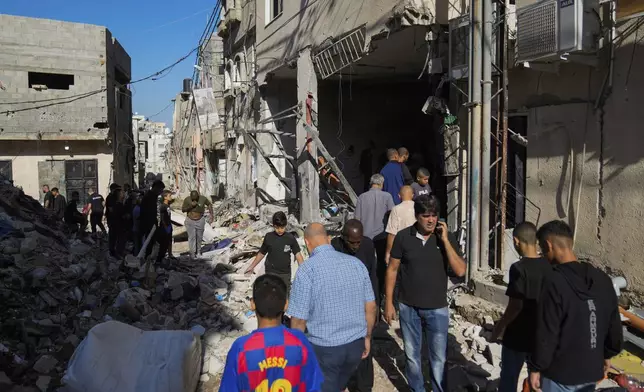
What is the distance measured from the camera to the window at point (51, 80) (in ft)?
70.4

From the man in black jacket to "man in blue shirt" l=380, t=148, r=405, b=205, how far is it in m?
4.52

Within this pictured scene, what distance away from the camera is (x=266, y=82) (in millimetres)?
14297

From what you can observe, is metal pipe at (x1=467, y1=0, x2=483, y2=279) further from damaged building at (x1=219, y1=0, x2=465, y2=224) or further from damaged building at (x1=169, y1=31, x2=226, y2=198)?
damaged building at (x1=169, y1=31, x2=226, y2=198)

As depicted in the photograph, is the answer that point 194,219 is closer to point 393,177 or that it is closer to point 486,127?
point 393,177

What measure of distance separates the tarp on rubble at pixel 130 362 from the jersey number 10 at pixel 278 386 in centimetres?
202

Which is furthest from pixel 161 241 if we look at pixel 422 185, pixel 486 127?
pixel 486 127

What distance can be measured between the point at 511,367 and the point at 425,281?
0.85 meters

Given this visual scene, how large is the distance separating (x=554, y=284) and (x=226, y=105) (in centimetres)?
1793

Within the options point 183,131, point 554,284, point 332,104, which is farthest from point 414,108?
point 183,131

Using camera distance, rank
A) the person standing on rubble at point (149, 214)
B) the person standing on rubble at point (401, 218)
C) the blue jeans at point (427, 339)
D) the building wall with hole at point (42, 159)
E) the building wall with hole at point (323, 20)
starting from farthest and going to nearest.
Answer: the building wall with hole at point (42, 159), the person standing on rubble at point (149, 214), the building wall with hole at point (323, 20), the person standing on rubble at point (401, 218), the blue jeans at point (427, 339)

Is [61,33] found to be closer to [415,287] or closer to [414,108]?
[414,108]

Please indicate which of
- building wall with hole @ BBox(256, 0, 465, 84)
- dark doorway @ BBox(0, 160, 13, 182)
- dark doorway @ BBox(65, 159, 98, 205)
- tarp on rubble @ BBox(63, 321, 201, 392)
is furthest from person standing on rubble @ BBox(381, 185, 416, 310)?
dark doorway @ BBox(0, 160, 13, 182)

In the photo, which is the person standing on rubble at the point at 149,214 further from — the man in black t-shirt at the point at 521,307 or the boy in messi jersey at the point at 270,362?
the boy in messi jersey at the point at 270,362

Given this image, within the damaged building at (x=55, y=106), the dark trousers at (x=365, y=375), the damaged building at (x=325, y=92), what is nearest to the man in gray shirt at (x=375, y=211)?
the dark trousers at (x=365, y=375)
